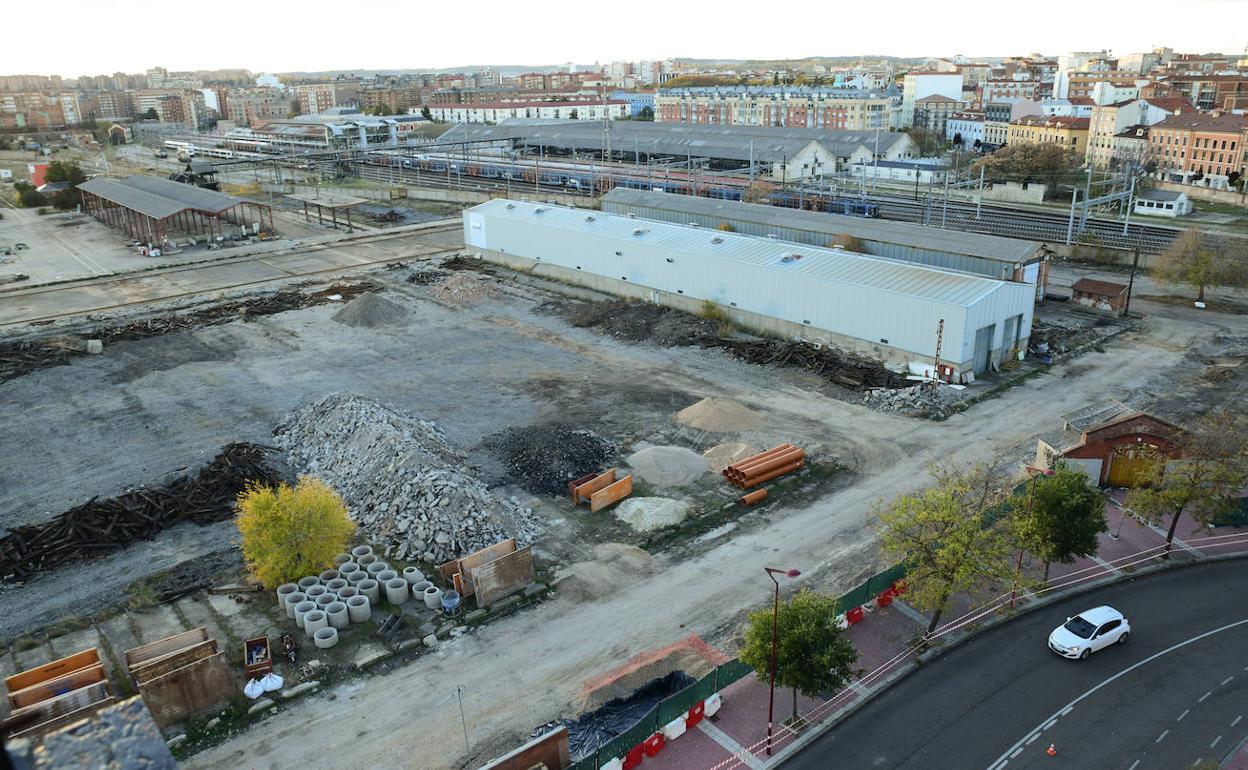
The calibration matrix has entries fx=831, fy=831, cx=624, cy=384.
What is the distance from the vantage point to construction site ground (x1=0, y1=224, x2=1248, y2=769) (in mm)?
17562

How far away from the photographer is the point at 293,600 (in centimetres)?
2002

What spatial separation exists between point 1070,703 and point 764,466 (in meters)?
11.0

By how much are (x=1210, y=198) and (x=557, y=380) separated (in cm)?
6980

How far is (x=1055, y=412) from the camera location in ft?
99.5

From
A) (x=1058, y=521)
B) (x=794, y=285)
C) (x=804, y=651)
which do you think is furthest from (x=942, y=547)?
(x=794, y=285)

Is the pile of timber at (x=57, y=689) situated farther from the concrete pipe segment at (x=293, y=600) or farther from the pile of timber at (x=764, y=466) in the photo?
the pile of timber at (x=764, y=466)

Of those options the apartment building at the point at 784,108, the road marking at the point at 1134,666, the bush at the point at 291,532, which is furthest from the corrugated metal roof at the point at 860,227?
the apartment building at the point at 784,108

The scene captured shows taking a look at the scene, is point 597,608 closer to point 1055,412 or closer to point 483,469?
point 483,469

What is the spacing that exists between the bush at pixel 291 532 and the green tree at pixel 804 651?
35.2 feet

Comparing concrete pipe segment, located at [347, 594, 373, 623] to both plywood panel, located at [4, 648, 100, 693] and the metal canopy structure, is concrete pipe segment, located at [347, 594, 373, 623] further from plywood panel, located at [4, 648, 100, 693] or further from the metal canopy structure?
the metal canopy structure

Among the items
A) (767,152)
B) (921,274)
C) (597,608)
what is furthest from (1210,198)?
(597,608)

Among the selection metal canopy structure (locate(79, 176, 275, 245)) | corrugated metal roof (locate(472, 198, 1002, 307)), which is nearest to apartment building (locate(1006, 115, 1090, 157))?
corrugated metal roof (locate(472, 198, 1002, 307))

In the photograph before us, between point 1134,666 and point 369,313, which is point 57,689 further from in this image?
point 369,313

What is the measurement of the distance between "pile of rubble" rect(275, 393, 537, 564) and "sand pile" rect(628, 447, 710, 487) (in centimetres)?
424
